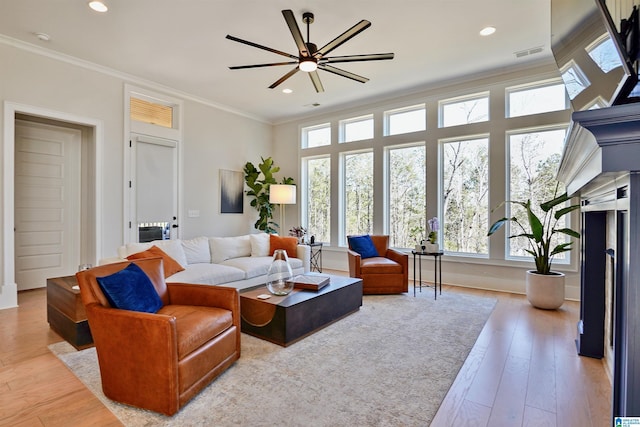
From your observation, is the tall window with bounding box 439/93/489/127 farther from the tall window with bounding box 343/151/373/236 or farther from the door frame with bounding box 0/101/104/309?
the door frame with bounding box 0/101/104/309

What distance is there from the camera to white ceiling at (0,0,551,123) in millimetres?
3137

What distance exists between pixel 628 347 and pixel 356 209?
5275 millimetres

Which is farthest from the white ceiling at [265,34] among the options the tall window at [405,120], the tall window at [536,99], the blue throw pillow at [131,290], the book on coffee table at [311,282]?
the book on coffee table at [311,282]

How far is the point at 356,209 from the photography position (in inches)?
244

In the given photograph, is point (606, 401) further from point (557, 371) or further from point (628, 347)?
point (628, 347)

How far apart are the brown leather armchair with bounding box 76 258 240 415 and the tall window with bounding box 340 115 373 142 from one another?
4770 millimetres

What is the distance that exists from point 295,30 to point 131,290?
2.32m

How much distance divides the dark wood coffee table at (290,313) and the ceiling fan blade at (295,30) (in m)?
2.28

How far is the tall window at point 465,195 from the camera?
4863 mm

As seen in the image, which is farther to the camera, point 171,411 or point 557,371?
point 557,371

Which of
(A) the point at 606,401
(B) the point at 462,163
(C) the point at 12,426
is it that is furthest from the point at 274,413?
(B) the point at 462,163

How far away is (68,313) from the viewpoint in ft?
8.96

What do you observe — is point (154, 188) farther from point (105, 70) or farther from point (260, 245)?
point (260, 245)

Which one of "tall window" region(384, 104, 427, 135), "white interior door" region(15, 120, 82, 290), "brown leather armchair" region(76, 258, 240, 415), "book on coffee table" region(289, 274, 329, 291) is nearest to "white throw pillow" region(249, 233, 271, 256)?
"book on coffee table" region(289, 274, 329, 291)
